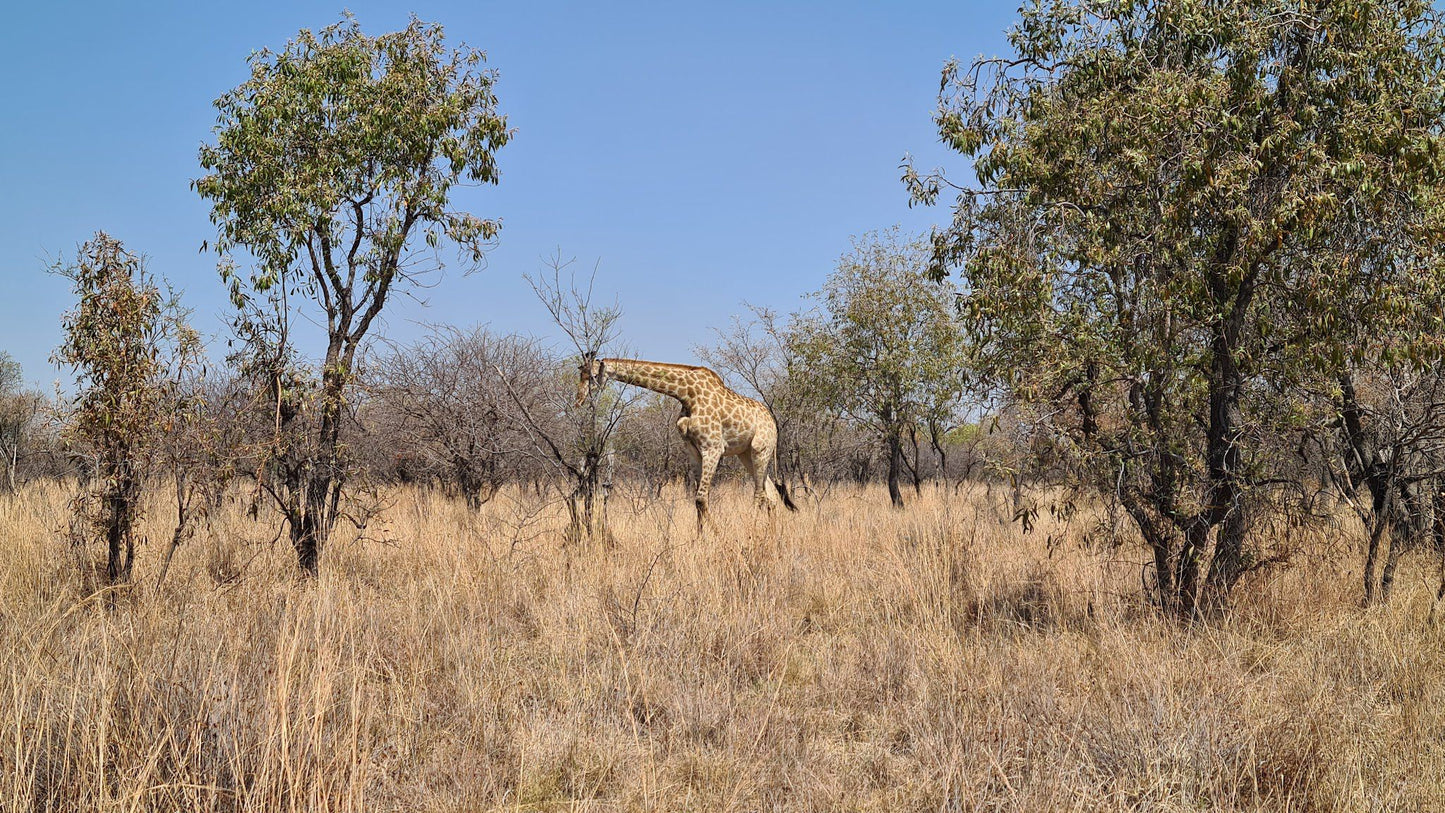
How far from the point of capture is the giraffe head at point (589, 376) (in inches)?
410

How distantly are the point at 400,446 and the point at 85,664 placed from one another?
1113 cm

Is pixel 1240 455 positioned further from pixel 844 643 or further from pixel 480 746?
pixel 480 746

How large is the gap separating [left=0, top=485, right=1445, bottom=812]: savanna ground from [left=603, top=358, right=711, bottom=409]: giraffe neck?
14.1ft

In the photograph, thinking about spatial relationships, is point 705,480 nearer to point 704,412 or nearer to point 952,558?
point 704,412

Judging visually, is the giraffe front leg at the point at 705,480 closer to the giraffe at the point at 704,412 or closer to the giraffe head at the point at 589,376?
the giraffe at the point at 704,412

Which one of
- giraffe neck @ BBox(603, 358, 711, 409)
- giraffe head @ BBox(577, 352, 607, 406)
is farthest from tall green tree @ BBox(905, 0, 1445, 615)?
giraffe neck @ BBox(603, 358, 711, 409)

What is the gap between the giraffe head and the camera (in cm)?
1042

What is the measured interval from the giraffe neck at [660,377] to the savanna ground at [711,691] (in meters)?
4.29

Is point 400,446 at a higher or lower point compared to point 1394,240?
lower

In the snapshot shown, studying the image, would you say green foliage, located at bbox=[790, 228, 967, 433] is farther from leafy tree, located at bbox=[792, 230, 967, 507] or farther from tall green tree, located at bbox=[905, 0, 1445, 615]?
tall green tree, located at bbox=[905, 0, 1445, 615]

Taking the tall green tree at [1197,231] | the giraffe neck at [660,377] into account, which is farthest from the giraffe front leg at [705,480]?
the tall green tree at [1197,231]

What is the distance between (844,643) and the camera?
20.7 ft

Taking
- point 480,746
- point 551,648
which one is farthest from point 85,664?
point 551,648

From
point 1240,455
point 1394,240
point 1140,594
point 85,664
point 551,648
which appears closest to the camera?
point 85,664
